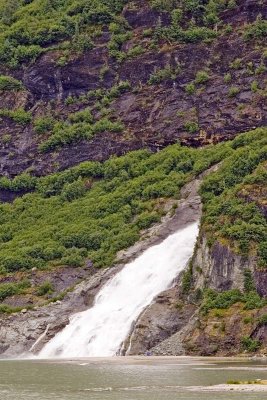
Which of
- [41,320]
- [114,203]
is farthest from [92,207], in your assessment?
[41,320]

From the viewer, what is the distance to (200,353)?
315 feet

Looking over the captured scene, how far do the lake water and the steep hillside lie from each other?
27.5m

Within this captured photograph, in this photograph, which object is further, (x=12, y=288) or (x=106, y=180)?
(x=106, y=180)

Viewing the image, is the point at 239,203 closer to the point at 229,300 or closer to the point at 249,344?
the point at 229,300

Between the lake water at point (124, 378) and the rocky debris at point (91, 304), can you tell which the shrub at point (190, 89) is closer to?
the rocky debris at point (91, 304)

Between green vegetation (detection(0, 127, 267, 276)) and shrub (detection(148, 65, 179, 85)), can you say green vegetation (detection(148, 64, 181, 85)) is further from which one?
green vegetation (detection(0, 127, 267, 276))

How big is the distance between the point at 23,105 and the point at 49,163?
14483 millimetres

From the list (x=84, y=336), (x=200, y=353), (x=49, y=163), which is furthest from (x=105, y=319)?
(x=49, y=163)

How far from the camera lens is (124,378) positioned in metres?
73.3

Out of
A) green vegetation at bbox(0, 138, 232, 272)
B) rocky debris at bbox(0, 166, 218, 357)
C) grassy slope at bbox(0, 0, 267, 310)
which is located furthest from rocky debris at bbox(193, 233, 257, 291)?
green vegetation at bbox(0, 138, 232, 272)

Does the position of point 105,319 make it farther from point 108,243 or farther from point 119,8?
point 119,8

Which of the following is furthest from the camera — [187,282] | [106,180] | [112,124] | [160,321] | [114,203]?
[112,124]

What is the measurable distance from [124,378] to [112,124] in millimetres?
89292

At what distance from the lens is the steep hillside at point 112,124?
130m
